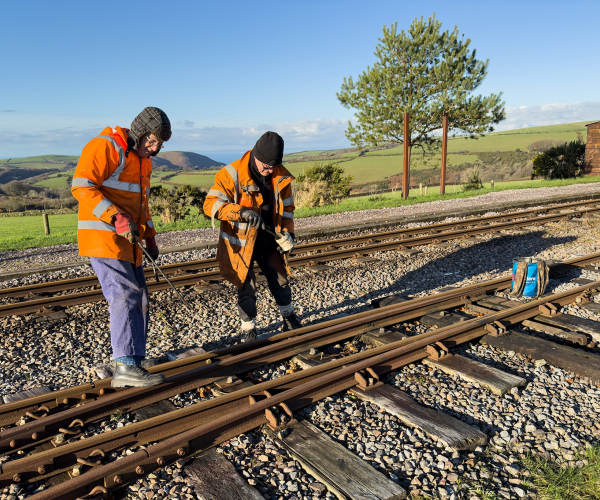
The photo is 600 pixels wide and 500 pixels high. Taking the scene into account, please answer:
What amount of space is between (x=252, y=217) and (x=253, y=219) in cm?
2

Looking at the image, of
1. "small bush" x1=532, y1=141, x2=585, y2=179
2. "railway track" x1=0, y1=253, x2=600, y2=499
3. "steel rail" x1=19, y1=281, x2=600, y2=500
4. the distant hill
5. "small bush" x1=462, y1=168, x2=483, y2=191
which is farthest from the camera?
the distant hill

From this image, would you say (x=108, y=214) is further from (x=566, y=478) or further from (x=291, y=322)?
(x=566, y=478)

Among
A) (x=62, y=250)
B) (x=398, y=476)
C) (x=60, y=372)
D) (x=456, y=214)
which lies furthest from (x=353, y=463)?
(x=456, y=214)

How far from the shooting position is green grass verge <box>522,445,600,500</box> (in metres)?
2.82

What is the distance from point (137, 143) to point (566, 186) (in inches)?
978

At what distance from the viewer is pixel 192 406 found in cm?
364

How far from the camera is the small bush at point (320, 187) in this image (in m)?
23.7

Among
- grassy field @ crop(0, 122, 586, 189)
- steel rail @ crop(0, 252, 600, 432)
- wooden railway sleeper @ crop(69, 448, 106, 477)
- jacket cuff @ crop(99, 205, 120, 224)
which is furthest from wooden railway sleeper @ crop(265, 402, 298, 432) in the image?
grassy field @ crop(0, 122, 586, 189)

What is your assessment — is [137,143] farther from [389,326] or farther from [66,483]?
[389,326]

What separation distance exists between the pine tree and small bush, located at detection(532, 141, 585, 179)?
17.3 feet

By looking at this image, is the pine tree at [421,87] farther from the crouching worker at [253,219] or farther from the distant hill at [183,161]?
the distant hill at [183,161]

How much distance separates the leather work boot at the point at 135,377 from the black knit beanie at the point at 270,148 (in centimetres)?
216

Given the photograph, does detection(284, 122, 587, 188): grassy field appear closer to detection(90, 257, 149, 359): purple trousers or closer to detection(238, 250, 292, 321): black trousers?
detection(238, 250, 292, 321): black trousers

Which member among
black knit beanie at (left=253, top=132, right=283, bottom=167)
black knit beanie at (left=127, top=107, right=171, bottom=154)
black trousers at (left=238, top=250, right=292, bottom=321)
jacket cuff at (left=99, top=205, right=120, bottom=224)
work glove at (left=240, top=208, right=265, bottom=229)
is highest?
black knit beanie at (left=127, top=107, right=171, bottom=154)
